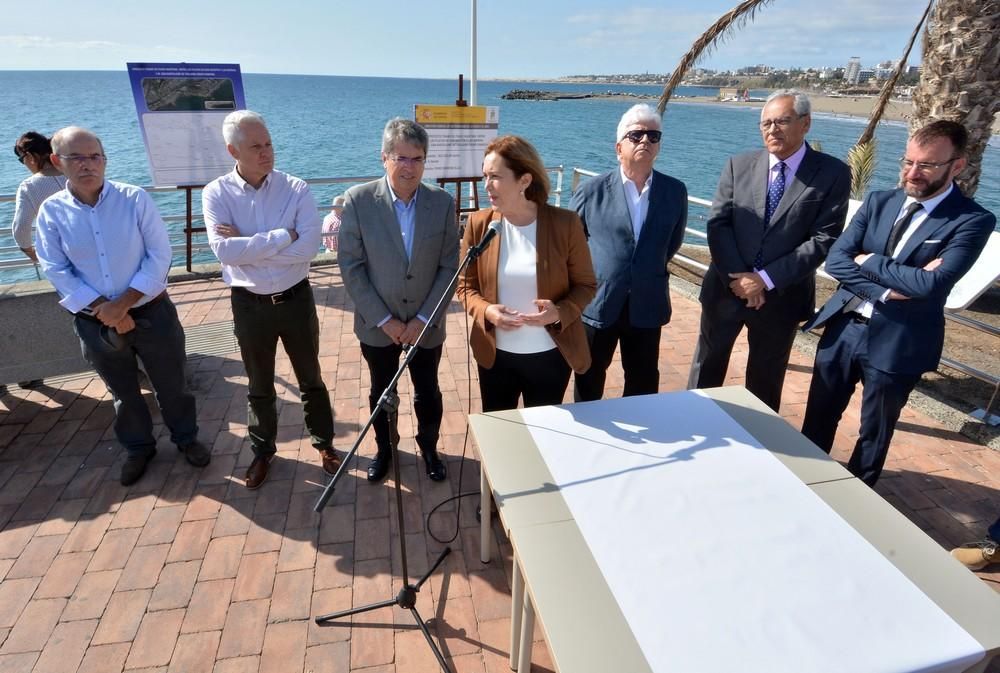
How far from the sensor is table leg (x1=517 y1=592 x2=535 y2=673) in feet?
5.38

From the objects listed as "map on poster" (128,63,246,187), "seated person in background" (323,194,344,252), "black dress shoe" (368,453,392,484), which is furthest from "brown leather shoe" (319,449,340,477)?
"seated person in background" (323,194,344,252)

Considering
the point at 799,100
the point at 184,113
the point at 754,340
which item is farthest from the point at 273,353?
the point at 184,113

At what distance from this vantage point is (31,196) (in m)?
3.57

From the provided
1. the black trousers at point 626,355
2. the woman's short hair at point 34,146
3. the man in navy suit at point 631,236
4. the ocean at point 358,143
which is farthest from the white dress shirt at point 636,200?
the ocean at point 358,143

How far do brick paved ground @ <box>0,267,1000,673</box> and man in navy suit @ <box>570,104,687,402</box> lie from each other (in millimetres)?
1255

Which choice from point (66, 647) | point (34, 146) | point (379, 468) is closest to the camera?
point (66, 647)

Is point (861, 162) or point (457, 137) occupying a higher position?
point (457, 137)

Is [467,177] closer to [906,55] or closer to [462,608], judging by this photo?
[906,55]

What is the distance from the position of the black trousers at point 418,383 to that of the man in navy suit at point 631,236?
91 cm

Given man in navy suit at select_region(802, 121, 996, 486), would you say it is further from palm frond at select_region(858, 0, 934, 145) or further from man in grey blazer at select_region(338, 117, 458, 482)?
palm frond at select_region(858, 0, 934, 145)

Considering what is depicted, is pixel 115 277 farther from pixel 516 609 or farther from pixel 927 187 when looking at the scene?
pixel 927 187

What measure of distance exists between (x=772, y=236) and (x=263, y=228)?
2610 millimetres

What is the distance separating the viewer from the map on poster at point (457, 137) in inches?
240

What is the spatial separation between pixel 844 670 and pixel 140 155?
1315 inches
